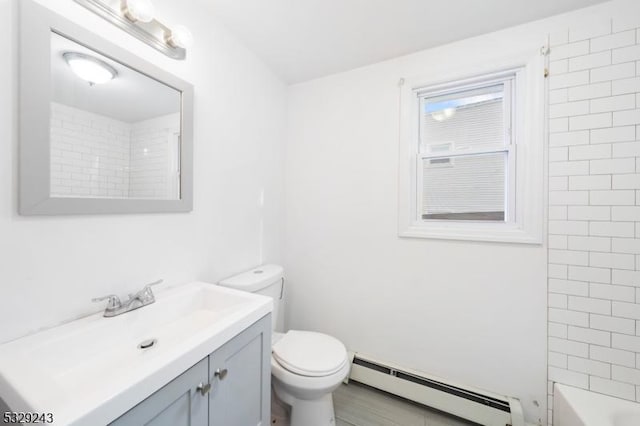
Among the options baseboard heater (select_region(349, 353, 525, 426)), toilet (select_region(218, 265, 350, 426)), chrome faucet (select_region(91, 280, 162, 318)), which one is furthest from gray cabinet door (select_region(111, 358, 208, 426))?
baseboard heater (select_region(349, 353, 525, 426))

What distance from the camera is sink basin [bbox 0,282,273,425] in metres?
0.53

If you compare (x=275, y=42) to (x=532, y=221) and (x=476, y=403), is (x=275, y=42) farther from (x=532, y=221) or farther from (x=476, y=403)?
(x=476, y=403)

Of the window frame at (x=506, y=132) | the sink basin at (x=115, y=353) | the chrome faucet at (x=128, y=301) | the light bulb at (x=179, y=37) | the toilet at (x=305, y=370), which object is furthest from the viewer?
the window frame at (x=506, y=132)

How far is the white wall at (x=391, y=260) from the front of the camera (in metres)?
1.39

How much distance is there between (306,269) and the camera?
2000 millimetres

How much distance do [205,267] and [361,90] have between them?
1.60 metres

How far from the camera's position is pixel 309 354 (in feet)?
4.34

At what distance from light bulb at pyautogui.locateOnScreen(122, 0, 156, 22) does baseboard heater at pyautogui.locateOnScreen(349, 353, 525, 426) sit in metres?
2.22

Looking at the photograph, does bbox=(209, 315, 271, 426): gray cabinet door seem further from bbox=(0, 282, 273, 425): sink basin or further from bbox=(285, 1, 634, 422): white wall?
bbox=(285, 1, 634, 422): white wall

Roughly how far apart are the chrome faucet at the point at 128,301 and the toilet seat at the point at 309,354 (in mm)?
703

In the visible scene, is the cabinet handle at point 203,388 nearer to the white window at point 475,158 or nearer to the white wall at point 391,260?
the white wall at point 391,260

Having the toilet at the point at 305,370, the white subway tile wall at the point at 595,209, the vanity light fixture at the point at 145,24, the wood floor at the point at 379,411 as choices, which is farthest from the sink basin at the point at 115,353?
the white subway tile wall at the point at 595,209

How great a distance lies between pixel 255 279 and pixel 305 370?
21.8 inches

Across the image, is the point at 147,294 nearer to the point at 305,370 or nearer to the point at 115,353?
the point at 115,353
